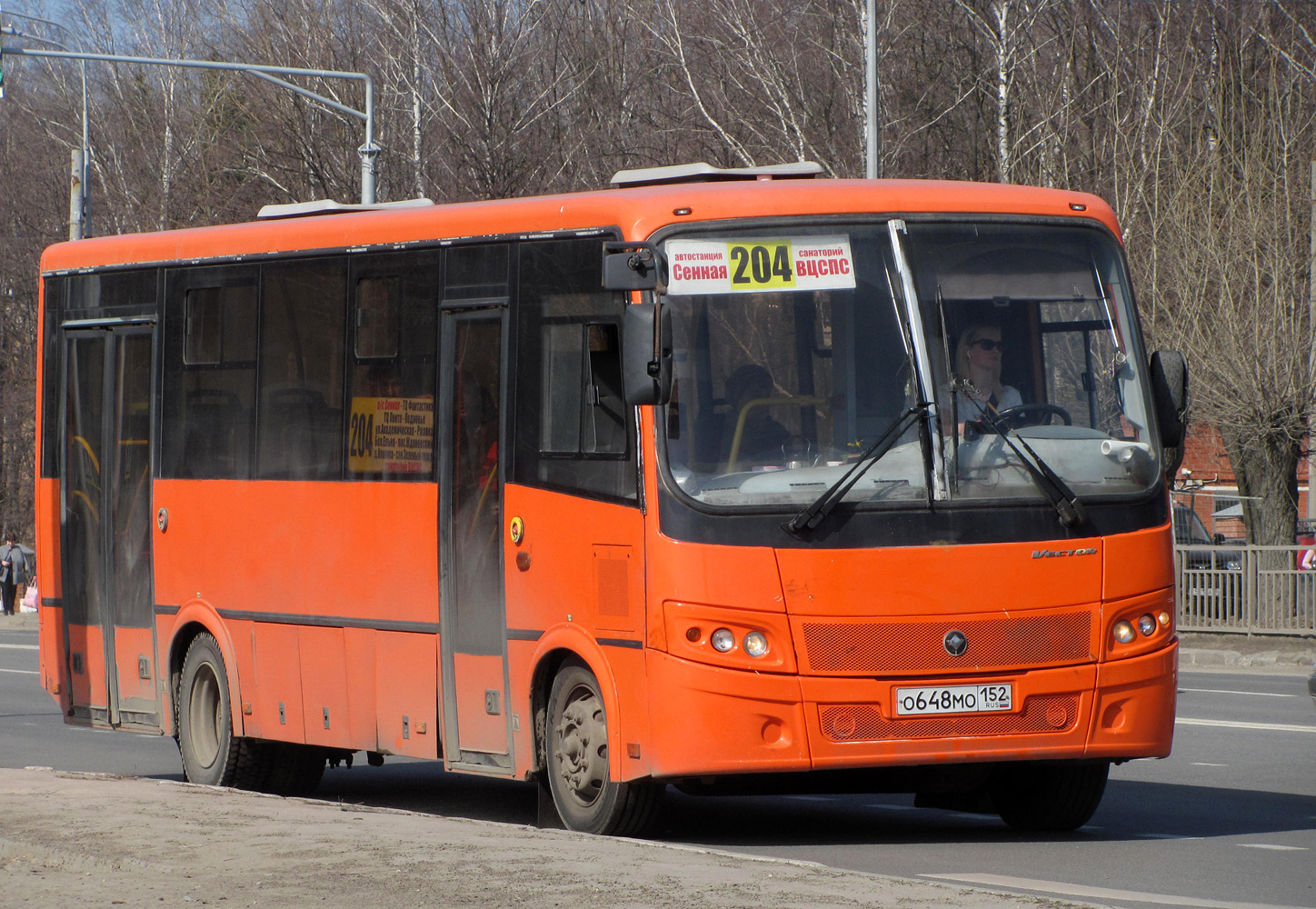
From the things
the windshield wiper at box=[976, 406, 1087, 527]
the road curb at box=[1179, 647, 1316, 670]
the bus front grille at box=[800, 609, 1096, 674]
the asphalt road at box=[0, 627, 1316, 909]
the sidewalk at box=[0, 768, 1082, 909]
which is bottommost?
the road curb at box=[1179, 647, 1316, 670]

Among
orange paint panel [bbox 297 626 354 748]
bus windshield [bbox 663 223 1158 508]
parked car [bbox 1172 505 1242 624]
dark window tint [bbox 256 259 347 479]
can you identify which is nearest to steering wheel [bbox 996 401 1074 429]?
bus windshield [bbox 663 223 1158 508]

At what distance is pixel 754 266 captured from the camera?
9.55m

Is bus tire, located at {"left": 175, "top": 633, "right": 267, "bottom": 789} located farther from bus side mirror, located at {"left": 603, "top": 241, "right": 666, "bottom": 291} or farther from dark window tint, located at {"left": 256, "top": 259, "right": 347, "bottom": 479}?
bus side mirror, located at {"left": 603, "top": 241, "right": 666, "bottom": 291}

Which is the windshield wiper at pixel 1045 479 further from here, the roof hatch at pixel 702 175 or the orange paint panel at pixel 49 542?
the orange paint panel at pixel 49 542

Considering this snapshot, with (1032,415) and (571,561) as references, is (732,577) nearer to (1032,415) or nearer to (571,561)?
(571,561)

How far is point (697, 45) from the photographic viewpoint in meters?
35.9

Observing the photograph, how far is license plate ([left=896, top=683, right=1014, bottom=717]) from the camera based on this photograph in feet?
30.5

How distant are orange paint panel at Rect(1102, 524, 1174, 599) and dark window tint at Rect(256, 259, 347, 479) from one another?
416 centimetres

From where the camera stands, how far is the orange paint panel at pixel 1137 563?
9.57 meters

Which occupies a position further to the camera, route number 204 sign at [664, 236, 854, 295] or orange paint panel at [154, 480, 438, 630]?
orange paint panel at [154, 480, 438, 630]

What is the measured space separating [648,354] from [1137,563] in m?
2.36

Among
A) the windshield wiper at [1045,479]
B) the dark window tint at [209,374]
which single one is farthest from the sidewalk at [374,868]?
the dark window tint at [209,374]

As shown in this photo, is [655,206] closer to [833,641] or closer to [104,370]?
[833,641]

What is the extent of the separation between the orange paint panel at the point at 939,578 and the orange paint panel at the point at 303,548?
2.39 metres
